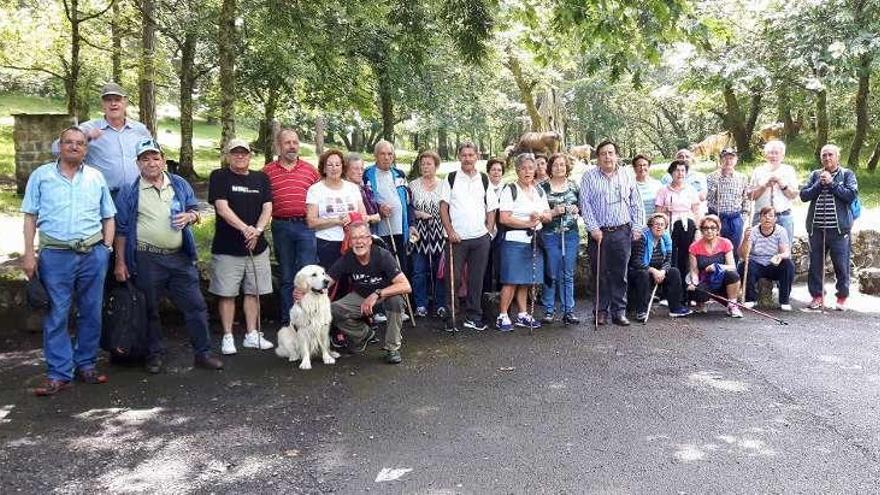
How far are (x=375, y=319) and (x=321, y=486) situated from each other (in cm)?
352

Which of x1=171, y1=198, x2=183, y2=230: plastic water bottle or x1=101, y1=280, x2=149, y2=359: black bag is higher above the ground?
x1=171, y1=198, x2=183, y2=230: plastic water bottle

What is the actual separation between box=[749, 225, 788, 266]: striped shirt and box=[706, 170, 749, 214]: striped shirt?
38cm

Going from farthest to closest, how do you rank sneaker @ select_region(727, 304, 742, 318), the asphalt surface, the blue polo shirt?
sneaker @ select_region(727, 304, 742, 318), the blue polo shirt, the asphalt surface

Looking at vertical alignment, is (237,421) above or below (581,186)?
below

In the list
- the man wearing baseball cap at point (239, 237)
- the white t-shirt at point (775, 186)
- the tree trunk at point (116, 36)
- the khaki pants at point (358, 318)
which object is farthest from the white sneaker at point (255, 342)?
the tree trunk at point (116, 36)

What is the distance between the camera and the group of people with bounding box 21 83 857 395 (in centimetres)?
520

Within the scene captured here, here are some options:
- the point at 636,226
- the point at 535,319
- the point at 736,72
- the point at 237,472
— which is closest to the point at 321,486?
the point at 237,472

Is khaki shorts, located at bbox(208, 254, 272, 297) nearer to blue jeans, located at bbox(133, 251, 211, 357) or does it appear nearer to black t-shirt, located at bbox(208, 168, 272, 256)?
black t-shirt, located at bbox(208, 168, 272, 256)

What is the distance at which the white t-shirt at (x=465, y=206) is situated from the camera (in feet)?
22.5

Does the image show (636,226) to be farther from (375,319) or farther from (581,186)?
(375,319)

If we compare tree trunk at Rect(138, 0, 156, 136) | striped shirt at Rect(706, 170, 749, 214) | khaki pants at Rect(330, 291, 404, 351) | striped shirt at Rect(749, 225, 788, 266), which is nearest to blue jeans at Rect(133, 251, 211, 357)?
khaki pants at Rect(330, 291, 404, 351)

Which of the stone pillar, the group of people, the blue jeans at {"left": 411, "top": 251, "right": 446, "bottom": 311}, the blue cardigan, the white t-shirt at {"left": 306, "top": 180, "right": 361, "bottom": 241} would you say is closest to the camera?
the group of people

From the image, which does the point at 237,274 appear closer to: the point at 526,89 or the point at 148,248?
the point at 148,248

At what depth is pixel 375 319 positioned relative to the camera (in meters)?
7.12
